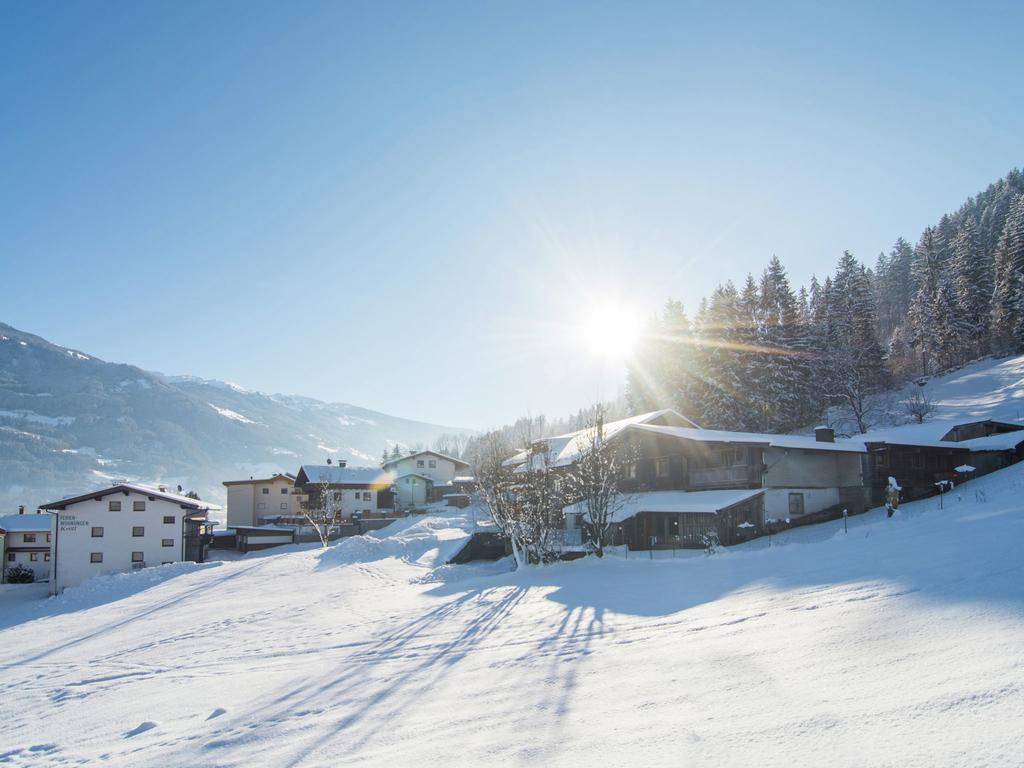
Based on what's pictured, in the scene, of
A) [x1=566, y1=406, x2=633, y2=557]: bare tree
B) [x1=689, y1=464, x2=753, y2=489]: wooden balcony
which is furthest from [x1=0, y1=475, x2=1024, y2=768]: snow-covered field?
[x1=689, y1=464, x2=753, y2=489]: wooden balcony

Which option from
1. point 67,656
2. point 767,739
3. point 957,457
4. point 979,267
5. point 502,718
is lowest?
point 67,656

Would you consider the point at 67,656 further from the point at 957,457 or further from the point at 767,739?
the point at 957,457

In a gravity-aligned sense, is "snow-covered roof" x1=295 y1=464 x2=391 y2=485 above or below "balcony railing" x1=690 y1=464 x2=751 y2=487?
above

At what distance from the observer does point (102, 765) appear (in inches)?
345

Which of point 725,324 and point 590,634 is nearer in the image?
point 590,634

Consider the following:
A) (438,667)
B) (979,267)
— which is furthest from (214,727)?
(979,267)

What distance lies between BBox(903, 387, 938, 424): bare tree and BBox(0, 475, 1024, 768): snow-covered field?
32.7m

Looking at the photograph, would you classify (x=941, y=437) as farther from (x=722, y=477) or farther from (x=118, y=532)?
(x=118, y=532)

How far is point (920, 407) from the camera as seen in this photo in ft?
167

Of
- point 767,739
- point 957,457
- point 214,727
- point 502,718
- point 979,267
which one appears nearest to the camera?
point 767,739

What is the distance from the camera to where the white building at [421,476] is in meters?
68.1

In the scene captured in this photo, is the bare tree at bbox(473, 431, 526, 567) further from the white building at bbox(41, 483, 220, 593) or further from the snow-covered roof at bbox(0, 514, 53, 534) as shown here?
the snow-covered roof at bbox(0, 514, 53, 534)

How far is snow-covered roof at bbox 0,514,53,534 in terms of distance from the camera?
51062 mm

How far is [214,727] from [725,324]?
54068mm
